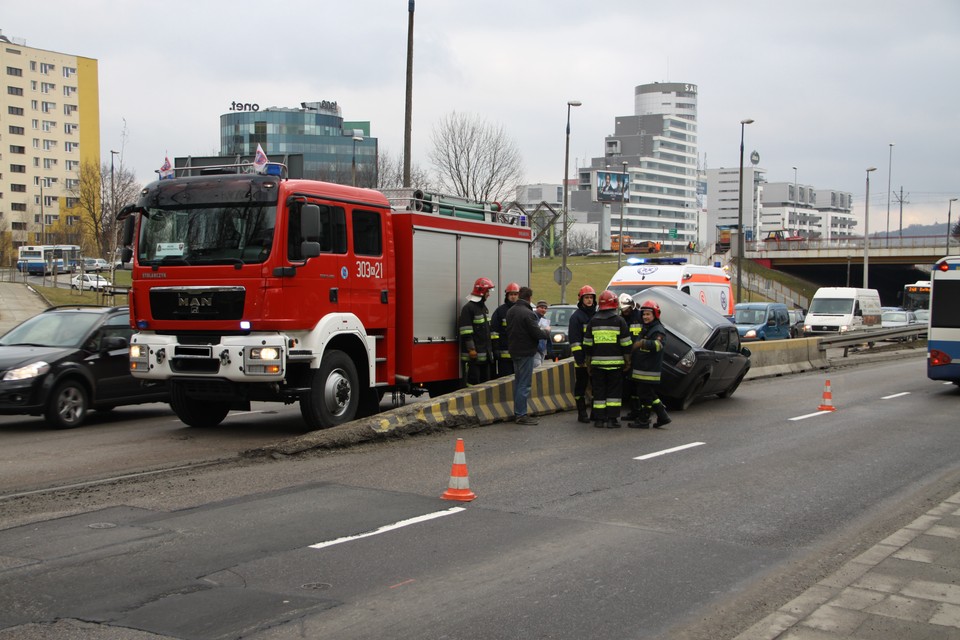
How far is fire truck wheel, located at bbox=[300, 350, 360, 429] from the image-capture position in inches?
457

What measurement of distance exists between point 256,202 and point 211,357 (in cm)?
192

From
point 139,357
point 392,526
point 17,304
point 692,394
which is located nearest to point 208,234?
point 139,357

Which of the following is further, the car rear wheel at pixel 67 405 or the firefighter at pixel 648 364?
the firefighter at pixel 648 364

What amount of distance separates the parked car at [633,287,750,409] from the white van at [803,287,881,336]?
76.1 ft

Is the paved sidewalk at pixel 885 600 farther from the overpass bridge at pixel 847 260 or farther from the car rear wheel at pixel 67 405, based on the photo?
the overpass bridge at pixel 847 260

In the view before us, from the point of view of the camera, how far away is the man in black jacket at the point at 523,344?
13.0 metres

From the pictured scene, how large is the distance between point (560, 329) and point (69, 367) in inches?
597

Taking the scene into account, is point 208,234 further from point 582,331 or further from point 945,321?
point 945,321

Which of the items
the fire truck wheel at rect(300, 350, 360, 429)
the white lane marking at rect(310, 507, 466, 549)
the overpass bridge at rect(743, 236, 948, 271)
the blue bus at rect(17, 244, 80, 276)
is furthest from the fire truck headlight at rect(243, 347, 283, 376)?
the blue bus at rect(17, 244, 80, 276)

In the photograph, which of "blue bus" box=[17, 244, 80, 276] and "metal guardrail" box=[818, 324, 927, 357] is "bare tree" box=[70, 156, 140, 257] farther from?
"metal guardrail" box=[818, 324, 927, 357]

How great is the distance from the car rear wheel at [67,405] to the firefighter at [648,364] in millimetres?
7673

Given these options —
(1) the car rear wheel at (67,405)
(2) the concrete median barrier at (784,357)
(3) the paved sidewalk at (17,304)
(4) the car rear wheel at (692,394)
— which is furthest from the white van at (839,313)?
(1) the car rear wheel at (67,405)

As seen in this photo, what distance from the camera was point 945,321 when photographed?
17859 millimetres

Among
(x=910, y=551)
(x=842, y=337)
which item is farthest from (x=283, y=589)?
(x=842, y=337)
